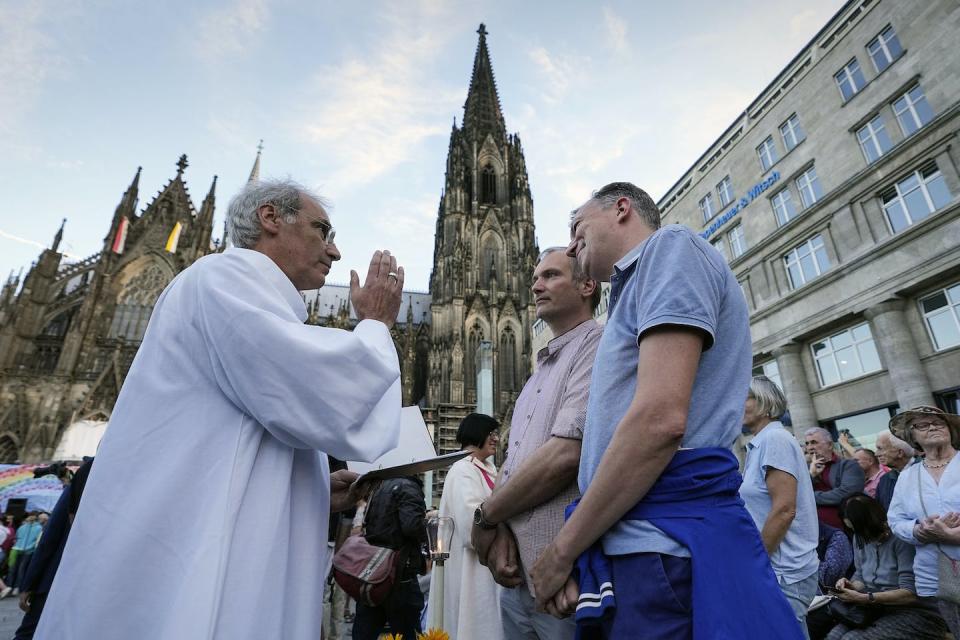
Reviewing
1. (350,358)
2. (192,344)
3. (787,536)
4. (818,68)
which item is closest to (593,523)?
(350,358)

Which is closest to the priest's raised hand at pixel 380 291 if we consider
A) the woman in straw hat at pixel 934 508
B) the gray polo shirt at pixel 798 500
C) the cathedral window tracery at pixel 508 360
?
the gray polo shirt at pixel 798 500

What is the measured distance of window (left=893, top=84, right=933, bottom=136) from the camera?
11945mm

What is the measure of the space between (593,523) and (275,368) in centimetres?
89

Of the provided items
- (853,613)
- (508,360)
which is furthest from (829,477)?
(508,360)

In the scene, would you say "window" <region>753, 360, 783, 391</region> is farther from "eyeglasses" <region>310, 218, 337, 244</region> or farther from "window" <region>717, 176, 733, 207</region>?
"eyeglasses" <region>310, 218, 337, 244</region>

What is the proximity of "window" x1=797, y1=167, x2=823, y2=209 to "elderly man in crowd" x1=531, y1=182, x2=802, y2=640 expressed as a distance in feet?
53.6

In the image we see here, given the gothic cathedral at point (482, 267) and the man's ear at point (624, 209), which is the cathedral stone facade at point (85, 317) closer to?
the gothic cathedral at point (482, 267)

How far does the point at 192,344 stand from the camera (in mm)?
1391

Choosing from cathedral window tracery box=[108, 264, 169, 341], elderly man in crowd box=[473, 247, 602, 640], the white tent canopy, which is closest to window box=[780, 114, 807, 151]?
elderly man in crowd box=[473, 247, 602, 640]

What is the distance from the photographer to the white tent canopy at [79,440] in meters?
23.8

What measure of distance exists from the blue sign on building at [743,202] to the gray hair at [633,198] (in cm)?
1705

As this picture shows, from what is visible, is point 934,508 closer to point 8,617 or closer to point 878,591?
point 878,591

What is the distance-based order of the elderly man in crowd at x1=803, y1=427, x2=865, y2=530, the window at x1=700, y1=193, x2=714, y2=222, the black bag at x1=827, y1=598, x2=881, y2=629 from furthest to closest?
the window at x1=700, y1=193, x2=714, y2=222 → the elderly man in crowd at x1=803, y1=427, x2=865, y2=530 → the black bag at x1=827, y1=598, x2=881, y2=629

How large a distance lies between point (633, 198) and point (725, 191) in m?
19.1
